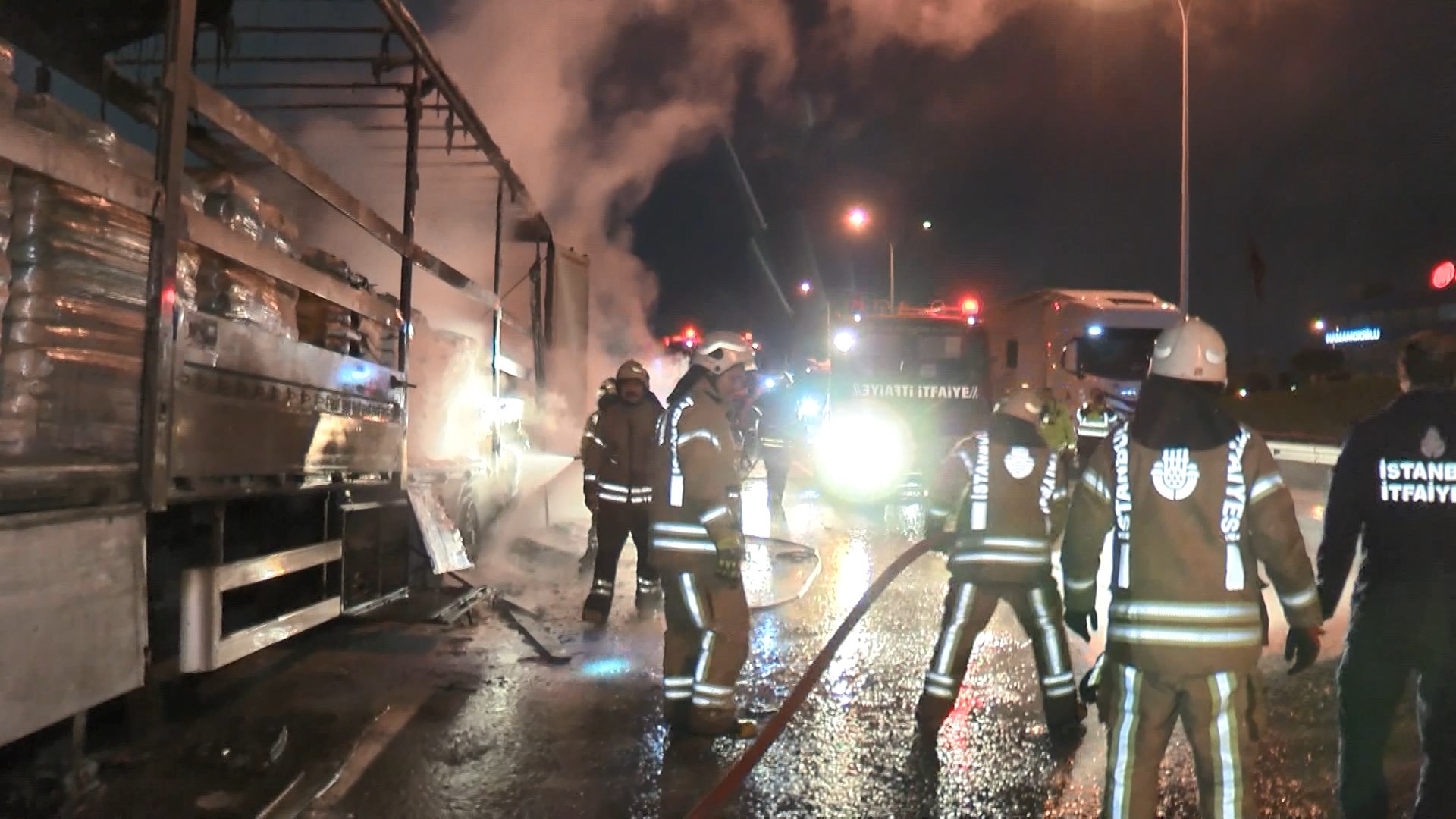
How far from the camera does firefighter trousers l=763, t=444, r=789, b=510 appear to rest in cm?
1344

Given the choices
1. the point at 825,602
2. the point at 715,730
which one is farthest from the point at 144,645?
the point at 825,602

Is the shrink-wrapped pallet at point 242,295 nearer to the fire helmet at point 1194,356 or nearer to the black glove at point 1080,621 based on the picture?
the black glove at point 1080,621

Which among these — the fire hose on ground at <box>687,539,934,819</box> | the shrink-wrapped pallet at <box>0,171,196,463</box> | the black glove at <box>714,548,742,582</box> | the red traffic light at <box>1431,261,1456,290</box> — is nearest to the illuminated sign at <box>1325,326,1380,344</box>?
the red traffic light at <box>1431,261,1456,290</box>

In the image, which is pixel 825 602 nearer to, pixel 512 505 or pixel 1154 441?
pixel 512 505

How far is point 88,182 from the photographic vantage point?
3.36m

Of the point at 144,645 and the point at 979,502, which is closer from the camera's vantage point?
the point at 144,645

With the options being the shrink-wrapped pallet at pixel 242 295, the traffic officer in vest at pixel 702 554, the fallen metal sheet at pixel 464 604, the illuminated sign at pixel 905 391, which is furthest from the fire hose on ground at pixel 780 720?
the illuminated sign at pixel 905 391

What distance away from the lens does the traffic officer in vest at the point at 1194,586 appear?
9.80 feet

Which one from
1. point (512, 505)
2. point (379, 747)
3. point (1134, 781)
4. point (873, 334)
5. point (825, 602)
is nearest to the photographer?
point (1134, 781)

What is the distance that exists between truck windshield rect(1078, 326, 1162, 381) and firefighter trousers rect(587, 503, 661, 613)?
850cm

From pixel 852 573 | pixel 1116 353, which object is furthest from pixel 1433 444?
pixel 1116 353

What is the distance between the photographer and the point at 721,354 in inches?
196

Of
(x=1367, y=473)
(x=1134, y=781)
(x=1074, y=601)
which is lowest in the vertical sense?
(x=1134, y=781)

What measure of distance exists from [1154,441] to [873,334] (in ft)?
40.9
